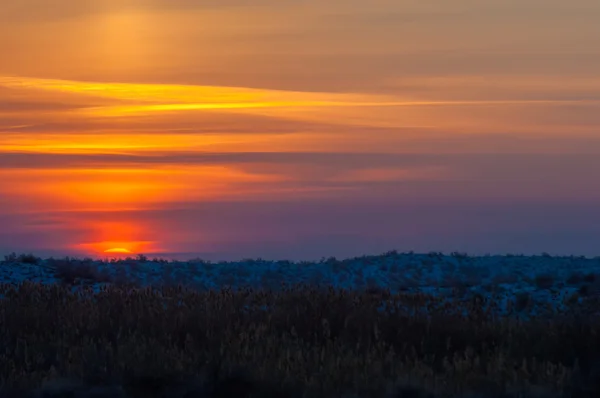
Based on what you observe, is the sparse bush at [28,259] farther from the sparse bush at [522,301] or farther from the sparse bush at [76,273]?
the sparse bush at [522,301]

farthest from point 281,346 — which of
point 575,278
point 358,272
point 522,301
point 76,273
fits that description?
point 358,272

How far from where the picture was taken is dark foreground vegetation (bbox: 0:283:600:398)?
35.6 ft

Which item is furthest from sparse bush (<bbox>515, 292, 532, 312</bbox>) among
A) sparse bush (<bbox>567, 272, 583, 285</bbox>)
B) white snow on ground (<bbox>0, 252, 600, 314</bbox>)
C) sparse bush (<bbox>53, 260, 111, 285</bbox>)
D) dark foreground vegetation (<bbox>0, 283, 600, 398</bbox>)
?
sparse bush (<bbox>53, 260, 111, 285</bbox>)

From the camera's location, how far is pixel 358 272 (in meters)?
29.1

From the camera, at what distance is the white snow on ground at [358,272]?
24328mm

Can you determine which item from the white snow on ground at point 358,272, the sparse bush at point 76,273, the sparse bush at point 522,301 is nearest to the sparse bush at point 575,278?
the white snow on ground at point 358,272

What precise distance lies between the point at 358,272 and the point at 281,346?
16339mm

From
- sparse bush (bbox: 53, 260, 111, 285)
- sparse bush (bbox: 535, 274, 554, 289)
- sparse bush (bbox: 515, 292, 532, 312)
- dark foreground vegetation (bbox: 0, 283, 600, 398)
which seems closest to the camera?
dark foreground vegetation (bbox: 0, 283, 600, 398)

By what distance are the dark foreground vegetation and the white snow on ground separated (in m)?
5.78

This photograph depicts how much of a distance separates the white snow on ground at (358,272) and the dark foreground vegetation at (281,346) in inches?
228

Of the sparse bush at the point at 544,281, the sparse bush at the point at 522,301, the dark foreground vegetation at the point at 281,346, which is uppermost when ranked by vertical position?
the sparse bush at the point at 544,281

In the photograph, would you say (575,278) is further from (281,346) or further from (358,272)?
A: (281,346)

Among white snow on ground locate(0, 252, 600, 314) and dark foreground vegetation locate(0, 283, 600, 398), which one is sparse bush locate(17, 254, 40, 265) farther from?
dark foreground vegetation locate(0, 283, 600, 398)

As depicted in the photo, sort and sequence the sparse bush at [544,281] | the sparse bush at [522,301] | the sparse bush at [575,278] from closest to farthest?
the sparse bush at [522,301], the sparse bush at [544,281], the sparse bush at [575,278]
